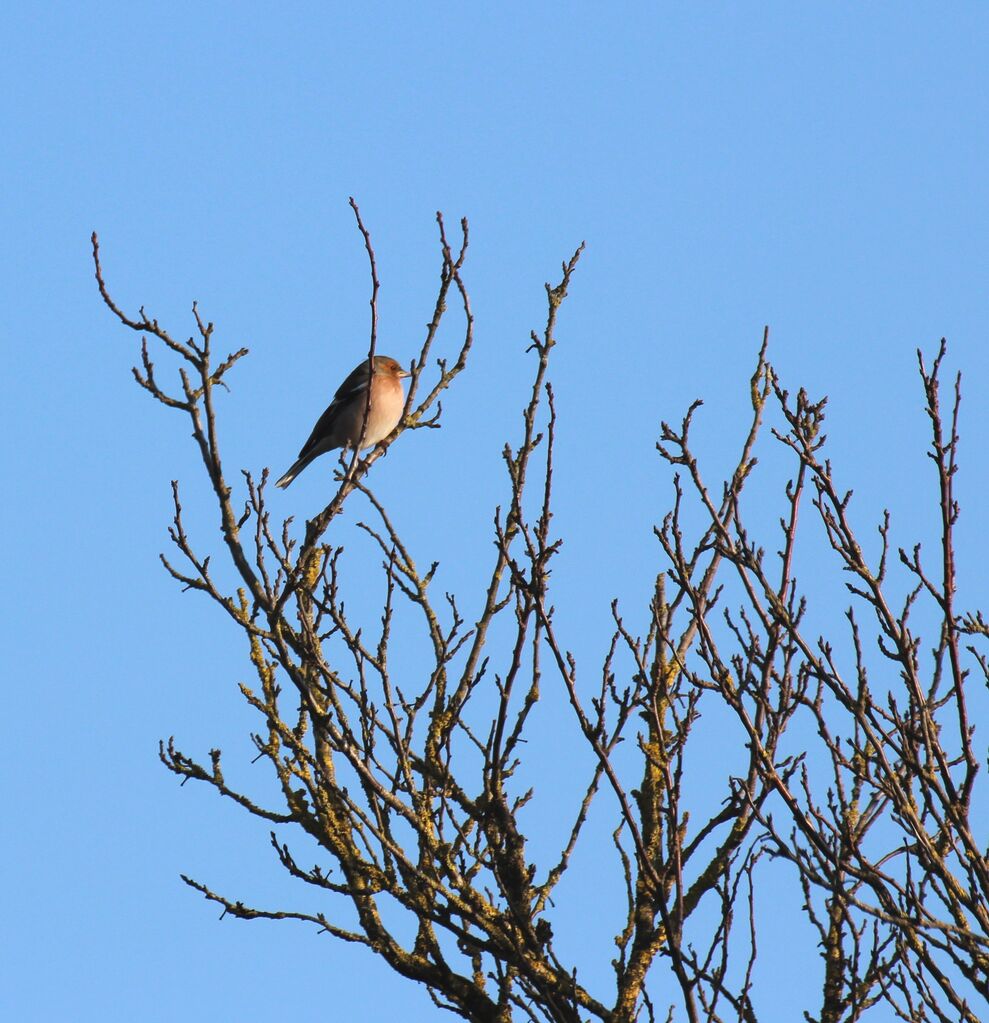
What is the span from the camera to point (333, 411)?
1095cm

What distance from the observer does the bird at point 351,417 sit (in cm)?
1049

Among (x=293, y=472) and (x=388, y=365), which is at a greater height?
(x=388, y=365)

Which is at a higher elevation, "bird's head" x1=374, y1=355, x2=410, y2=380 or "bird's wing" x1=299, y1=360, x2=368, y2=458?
"bird's head" x1=374, y1=355, x2=410, y2=380

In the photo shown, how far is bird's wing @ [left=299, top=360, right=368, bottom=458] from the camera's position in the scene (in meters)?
10.9

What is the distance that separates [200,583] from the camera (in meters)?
5.46

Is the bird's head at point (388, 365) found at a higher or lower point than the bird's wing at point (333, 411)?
higher

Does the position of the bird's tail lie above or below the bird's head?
below

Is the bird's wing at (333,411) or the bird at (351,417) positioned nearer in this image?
the bird at (351,417)

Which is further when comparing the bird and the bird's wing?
the bird's wing

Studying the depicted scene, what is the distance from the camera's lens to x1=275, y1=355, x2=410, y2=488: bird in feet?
34.4

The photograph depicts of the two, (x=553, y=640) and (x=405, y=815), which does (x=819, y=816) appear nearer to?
(x=553, y=640)

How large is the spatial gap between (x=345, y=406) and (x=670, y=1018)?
6707 mm

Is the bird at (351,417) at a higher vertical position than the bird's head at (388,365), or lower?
lower

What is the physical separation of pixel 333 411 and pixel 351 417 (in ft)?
0.90
